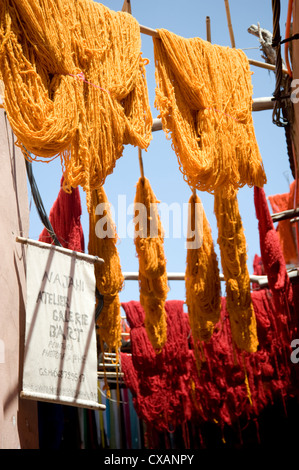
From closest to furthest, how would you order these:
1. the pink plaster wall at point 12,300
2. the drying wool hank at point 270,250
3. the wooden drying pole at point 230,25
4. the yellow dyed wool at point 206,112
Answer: the pink plaster wall at point 12,300 < the yellow dyed wool at point 206,112 < the wooden drying pole at point 230,25 < the drying wool hank at point 270,250

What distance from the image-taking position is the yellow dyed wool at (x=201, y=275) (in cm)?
682

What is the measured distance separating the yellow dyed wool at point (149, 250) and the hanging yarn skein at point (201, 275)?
293 mm

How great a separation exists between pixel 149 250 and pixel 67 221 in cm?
86

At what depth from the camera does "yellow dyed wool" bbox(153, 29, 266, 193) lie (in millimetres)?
5398

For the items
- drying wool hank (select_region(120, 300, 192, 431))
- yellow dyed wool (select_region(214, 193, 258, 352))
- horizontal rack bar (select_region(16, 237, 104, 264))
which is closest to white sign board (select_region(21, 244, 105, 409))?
horizontal rack bar (select_region(16, 237, 104, 264))

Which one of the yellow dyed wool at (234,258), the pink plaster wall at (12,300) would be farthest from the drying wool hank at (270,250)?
the pink plaster wall at (12,300)

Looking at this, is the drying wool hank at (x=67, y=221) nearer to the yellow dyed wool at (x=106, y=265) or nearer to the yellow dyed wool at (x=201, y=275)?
the yellow dyed wool at (x=106, y=265)

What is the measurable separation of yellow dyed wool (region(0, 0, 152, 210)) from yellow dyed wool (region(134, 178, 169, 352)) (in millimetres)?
1559

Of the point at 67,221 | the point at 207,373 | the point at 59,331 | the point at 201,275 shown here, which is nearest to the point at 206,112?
the point at 67,221

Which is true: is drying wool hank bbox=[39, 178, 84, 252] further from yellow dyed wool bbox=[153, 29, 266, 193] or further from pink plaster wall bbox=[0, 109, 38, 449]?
yellow dyed wool bbox=[153, 29, 266, 193]

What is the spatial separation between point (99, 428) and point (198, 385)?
1.87m

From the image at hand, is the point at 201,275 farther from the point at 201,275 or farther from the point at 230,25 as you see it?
the point at 230,25

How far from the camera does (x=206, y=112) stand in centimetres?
557
